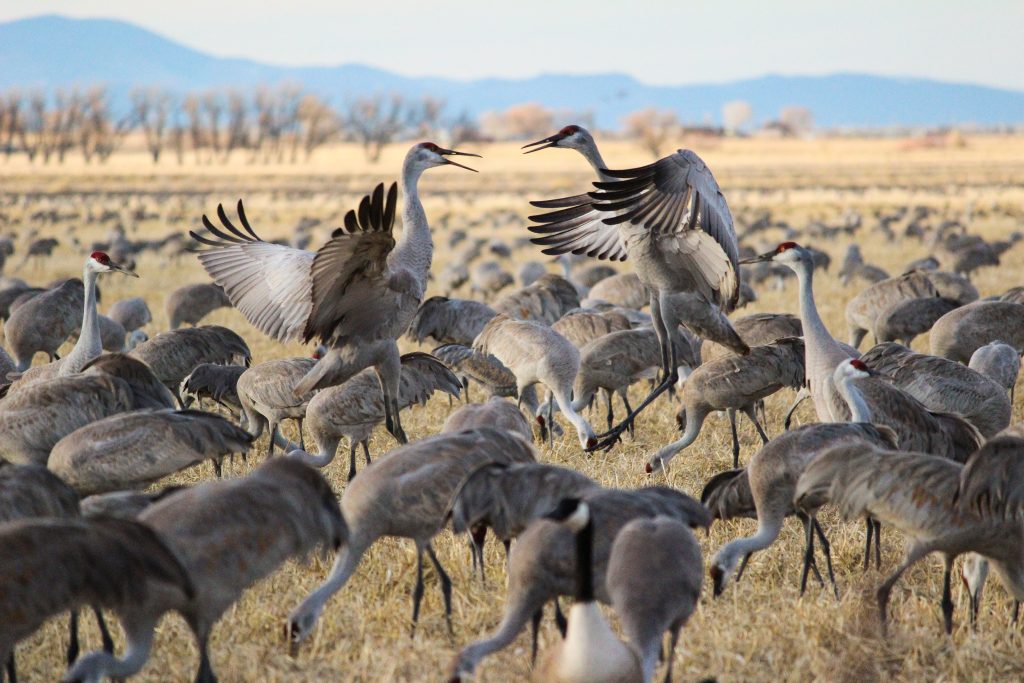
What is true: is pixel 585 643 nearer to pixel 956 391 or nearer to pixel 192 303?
pixel 956 391

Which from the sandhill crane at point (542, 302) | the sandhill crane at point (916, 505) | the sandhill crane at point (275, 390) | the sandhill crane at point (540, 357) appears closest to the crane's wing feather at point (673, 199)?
the sandhill crane at point (540, 357)

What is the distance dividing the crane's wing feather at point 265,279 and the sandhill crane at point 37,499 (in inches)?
97.6

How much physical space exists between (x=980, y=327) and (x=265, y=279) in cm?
498

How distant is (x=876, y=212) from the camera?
86.3 ft

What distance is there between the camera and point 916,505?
387 centimetres

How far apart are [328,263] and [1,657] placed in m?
2.57

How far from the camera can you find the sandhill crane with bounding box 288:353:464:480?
6348mm

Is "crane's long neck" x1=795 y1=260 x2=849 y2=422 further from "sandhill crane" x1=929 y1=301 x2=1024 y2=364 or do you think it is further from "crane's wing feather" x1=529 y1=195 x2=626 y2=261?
"sandhill crane" x1=929 y1=301 x2=1024 y2=364

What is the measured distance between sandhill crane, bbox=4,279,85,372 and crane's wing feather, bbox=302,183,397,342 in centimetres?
427

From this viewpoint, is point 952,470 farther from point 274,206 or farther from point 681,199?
point 274,206

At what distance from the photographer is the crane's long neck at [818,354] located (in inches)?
232

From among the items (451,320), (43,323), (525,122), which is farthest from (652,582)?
(525,122)

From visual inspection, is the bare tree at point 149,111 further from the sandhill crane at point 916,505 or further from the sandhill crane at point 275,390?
the sandhill crane at point 916,505

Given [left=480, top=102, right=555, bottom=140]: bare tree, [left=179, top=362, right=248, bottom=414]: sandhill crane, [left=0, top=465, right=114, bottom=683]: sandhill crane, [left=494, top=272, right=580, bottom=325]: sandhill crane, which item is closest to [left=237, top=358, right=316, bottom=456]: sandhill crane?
[left=179, top=362, right=248, bottom=414]: sandhill crane
